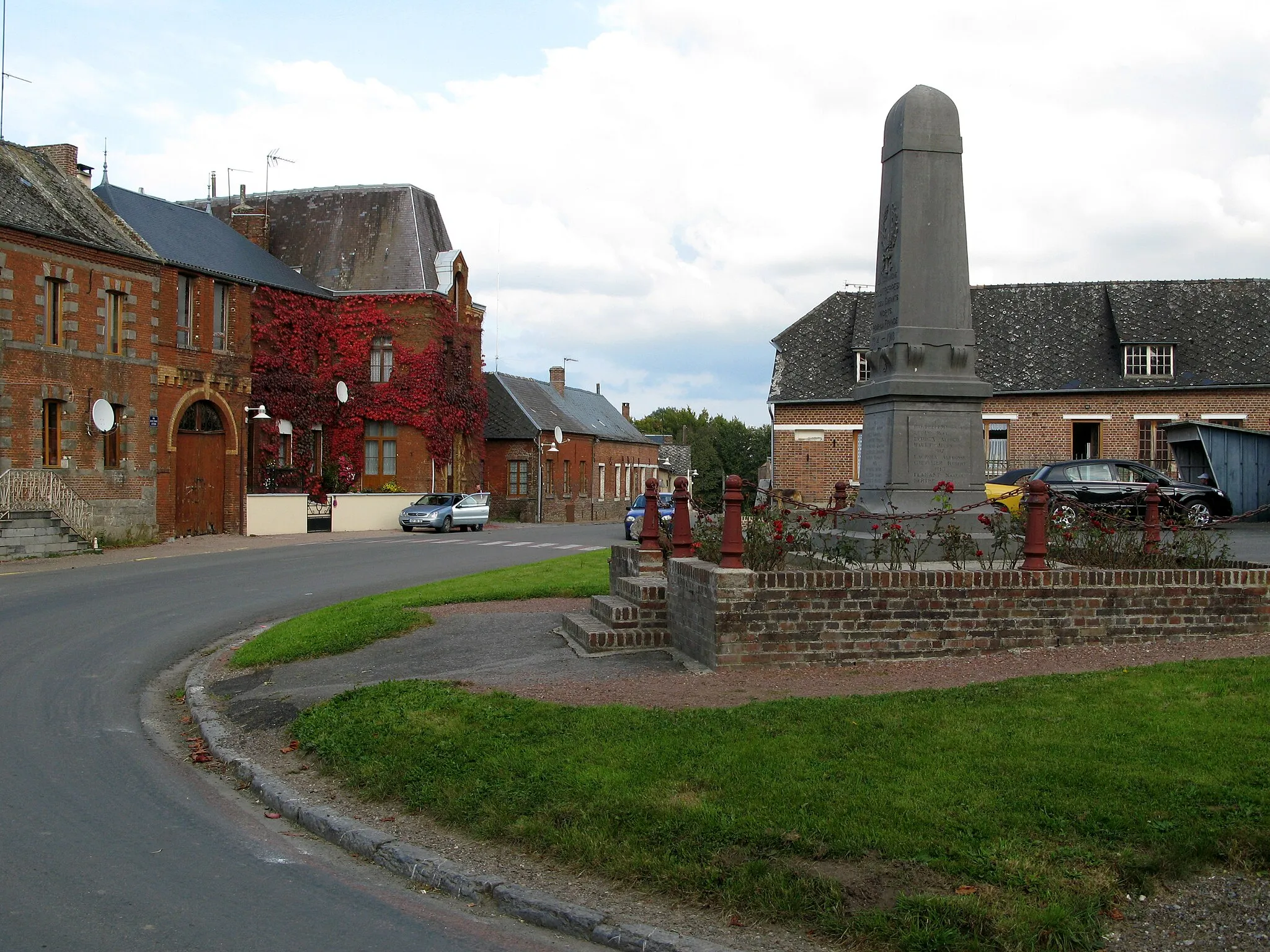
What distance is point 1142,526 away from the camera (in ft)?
34.0

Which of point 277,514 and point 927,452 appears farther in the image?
point 277,514

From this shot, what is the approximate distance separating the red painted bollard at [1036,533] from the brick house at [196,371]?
26775mm

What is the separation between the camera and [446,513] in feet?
126

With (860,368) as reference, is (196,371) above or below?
below

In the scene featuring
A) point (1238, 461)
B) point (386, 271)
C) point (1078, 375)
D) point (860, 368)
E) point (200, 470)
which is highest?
point (386, 271)

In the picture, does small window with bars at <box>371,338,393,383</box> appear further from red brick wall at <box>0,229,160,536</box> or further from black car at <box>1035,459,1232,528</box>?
black car at <box>1035,459,1232,528</box>

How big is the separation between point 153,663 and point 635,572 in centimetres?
517

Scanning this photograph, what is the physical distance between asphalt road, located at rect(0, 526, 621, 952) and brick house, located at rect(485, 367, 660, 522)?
39.6m

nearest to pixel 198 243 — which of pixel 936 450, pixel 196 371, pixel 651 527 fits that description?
pixel 196 371

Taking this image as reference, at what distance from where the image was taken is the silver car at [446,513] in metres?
37.8

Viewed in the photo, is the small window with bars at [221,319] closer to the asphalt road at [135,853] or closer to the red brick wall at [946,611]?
the asphalt road at [135,853]

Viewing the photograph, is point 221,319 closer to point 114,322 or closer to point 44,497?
point 114,322

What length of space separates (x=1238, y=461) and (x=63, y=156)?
3326cm

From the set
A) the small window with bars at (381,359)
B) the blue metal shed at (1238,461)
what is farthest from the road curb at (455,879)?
the small window with bars at (381,359)
